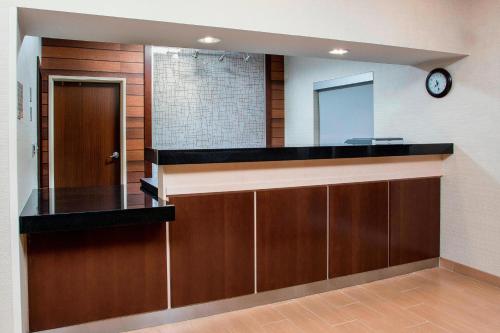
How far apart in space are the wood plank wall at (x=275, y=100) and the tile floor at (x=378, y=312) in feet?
10.2

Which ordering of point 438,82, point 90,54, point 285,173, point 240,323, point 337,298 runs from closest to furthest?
point 240,323, point 285,173, point 337,298, point 438,82, point 90,54

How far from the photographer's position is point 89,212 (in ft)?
7.26

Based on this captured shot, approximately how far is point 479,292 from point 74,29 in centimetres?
332

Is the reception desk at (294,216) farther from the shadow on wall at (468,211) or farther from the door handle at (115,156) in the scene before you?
the door handle at (115,156)

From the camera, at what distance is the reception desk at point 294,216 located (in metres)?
2.71

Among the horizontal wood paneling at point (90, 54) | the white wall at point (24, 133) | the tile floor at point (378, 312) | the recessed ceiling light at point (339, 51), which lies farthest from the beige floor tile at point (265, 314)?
the horizontal wood paneling at point (90, 54)

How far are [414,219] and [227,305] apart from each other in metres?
1.78

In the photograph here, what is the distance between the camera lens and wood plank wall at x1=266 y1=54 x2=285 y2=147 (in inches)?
238

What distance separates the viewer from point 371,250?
11.2 feet

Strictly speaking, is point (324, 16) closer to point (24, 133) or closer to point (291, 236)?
point (291, 236)

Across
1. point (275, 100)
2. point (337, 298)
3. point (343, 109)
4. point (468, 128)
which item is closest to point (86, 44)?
point (275, 100)

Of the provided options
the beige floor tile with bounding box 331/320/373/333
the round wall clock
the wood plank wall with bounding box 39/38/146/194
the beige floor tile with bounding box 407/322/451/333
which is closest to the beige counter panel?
the round wall clock

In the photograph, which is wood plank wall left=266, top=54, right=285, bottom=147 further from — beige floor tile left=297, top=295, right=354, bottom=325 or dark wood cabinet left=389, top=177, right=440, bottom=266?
beige floor tile left=297, top=295, right=354, bottom=325

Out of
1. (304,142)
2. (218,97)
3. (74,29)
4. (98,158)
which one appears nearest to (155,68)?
(218,97)
